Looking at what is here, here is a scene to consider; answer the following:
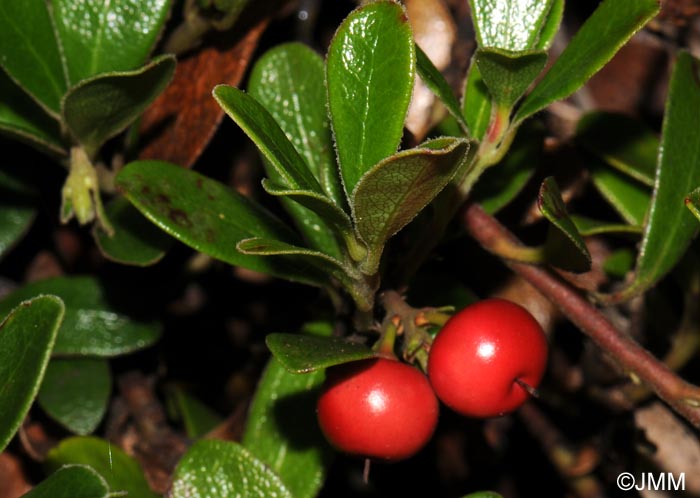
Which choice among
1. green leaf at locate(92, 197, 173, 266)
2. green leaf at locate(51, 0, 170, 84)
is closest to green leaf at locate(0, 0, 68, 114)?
green leaf at locate(51, 0, 170, 84)

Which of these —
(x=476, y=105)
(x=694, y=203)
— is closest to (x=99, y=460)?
(x=476, y=105)

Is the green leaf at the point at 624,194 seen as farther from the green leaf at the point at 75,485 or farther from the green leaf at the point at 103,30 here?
the green leaf at the point at 75,485

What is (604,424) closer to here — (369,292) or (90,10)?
(369,292)

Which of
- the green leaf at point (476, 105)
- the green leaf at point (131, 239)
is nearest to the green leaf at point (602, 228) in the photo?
the green leaf at point (476, 105)

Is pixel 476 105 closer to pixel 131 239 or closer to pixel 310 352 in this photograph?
pixel 310 352

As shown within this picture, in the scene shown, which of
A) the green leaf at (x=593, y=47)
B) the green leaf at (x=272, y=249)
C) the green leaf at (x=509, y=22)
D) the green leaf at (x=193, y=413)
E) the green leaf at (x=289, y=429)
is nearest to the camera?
the green leaf at (x=272, y=249)

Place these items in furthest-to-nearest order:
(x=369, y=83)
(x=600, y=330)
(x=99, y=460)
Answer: (x=99, y=460) → (x=600, y=330) → (x=369, y=83)
